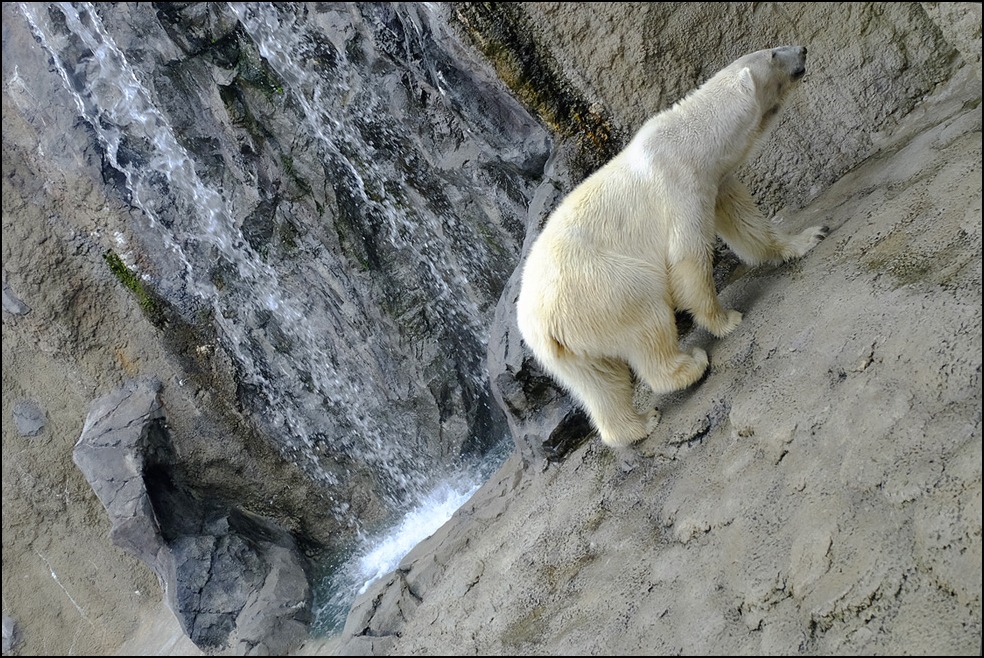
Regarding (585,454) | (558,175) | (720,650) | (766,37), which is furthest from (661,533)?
(766,37)

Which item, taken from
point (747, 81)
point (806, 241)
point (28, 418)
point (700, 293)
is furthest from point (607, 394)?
point (28, 418)

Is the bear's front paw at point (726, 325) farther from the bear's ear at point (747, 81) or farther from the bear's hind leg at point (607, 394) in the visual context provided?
the bear's ear at point (747, 81)

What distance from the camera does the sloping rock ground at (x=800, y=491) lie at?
279cm

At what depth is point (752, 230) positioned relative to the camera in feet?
14.2

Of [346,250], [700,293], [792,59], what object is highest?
[346,250]

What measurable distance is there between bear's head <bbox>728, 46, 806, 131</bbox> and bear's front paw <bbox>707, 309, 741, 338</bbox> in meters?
1.00

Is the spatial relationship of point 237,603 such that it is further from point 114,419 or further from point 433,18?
point 433,18

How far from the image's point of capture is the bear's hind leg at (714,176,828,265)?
170 inches

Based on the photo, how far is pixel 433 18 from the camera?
5348 mm

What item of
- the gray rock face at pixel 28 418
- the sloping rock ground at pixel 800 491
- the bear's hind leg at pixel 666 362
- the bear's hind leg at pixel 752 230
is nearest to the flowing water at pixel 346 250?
the gray rock face at pixel 28 418

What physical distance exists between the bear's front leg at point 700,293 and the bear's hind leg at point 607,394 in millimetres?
457

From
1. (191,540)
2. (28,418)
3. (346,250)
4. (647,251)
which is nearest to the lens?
(647,251)

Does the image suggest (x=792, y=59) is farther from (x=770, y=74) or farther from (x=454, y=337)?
(x=454, y=337)

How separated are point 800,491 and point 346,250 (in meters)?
4.61
